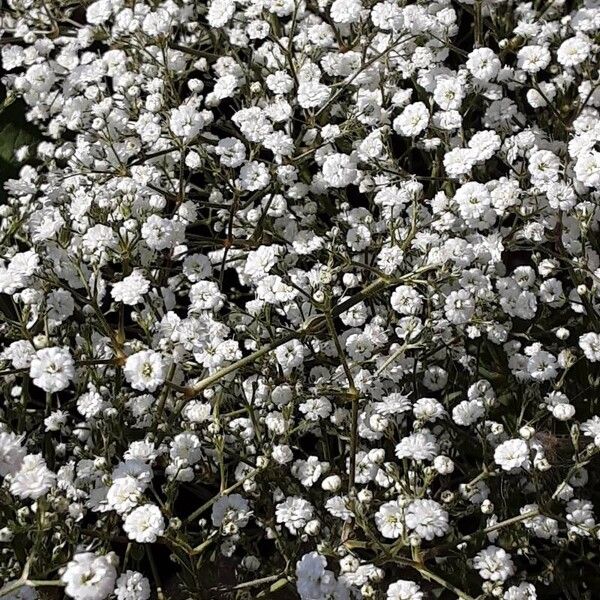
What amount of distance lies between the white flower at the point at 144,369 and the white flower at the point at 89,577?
41 cm

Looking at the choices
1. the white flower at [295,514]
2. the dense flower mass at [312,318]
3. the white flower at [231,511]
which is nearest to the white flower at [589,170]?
the dense flower mass at [312,318]

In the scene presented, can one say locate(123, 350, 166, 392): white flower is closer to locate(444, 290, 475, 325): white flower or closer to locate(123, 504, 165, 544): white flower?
locate(123, 504, 165, 544): white flower

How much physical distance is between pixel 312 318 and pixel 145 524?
0.64 m

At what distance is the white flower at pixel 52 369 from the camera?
7.34 ft

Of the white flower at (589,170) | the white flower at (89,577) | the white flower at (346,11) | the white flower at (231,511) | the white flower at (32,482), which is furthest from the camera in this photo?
the white flower at (346,11)

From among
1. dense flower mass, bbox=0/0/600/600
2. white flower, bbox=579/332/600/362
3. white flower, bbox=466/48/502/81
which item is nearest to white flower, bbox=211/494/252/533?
dense flower mass, bbox=0/0/600/600

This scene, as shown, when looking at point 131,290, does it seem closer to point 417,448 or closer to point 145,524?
point 145,524

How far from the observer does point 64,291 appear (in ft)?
8.58

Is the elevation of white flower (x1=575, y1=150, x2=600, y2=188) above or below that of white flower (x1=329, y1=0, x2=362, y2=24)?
below

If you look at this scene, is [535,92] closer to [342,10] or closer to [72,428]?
[342,10]

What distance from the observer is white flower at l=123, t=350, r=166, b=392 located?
7.47 feet

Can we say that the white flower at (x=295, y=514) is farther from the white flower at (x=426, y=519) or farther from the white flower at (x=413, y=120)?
the white flower at (x=413, y=120)

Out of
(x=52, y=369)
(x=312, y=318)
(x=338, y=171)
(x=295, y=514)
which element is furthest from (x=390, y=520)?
(x=338, y=171)

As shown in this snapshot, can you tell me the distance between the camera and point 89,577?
2053mm
